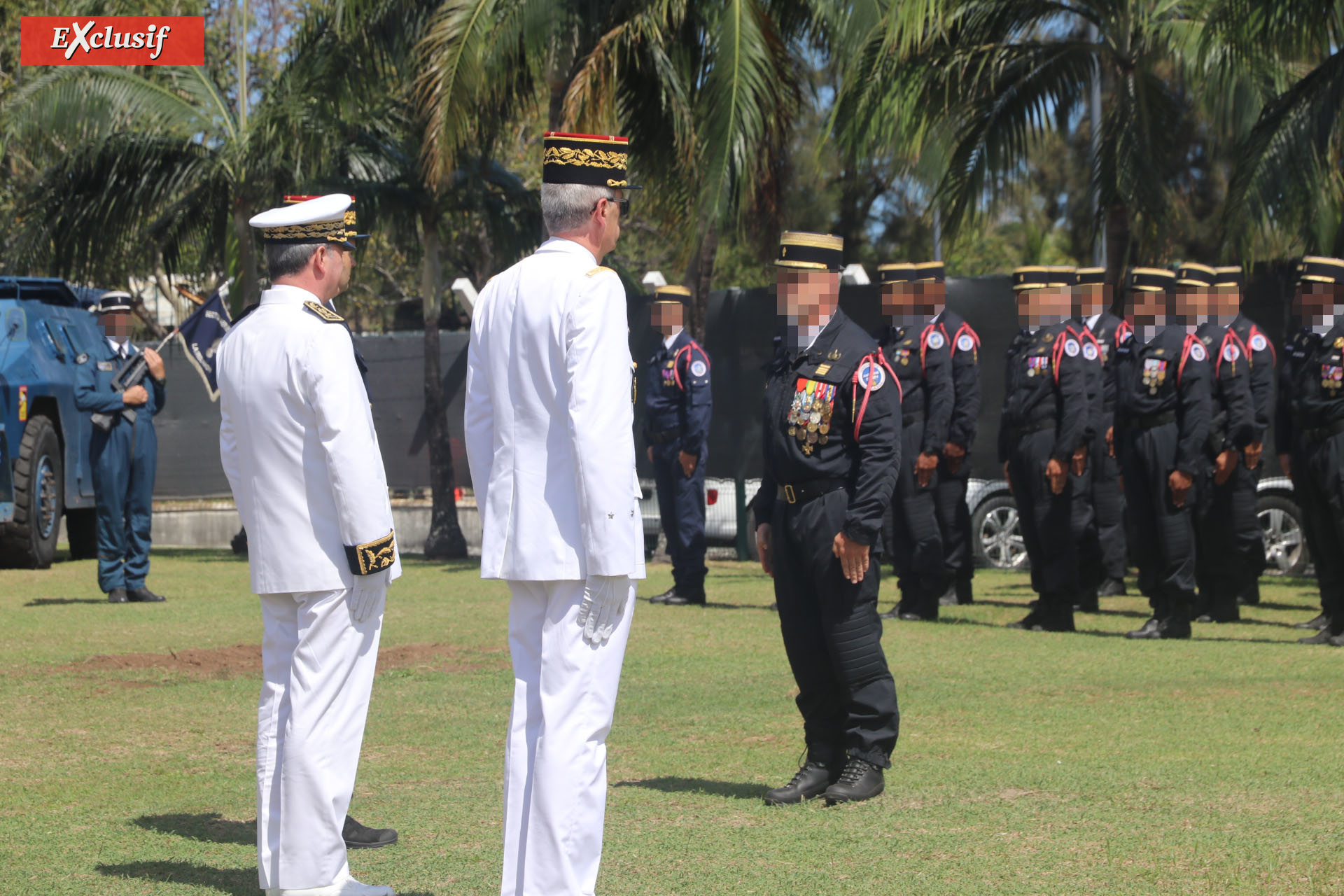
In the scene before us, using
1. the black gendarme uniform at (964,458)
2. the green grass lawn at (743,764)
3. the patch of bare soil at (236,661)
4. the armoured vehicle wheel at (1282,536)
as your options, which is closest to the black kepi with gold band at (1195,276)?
the black gendarme uniform at (964,458)

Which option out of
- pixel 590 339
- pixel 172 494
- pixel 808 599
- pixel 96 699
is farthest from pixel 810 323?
pixel 172 494

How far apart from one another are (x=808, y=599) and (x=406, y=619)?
597 centimetres

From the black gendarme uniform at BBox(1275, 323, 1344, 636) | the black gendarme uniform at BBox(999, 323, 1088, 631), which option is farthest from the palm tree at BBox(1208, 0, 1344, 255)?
the black gendarme uniform at BBox(999, 323, 1088, 631)

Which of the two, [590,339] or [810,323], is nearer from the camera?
[590,339]

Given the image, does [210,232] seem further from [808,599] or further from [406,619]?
[808,599]

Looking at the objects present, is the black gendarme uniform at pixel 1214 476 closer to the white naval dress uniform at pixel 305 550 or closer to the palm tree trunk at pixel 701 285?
the palm tree trunk at pixel 701 285

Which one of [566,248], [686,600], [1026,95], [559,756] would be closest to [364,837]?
[559,756]

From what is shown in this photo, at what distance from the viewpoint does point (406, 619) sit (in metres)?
11.2

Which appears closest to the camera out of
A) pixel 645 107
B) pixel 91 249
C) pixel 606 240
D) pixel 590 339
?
pixel 590 339

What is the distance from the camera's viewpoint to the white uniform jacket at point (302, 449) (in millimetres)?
4562

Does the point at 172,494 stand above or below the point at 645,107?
below

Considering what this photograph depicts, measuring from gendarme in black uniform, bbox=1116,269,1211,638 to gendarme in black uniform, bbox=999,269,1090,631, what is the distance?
0.38 m

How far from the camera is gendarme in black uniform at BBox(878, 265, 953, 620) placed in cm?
1077

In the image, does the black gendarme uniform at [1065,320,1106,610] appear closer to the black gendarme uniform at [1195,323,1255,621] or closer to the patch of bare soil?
the black gendarme uniform at [1195,323,1255,621]
